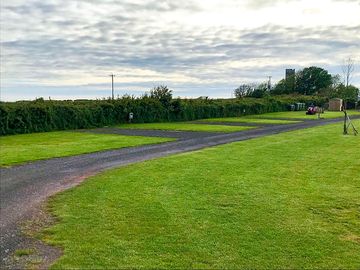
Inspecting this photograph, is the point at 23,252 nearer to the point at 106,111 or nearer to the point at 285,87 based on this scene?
the point at 106,111

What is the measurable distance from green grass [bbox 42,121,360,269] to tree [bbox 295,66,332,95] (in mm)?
85461

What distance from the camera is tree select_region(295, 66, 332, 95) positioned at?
309ft

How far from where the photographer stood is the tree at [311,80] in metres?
94.2

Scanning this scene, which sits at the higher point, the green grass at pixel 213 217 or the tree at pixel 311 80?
the tree at pixel 311 80

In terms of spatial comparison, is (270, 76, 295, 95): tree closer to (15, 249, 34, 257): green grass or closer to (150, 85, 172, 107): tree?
(150, 85, 172, 107): tree

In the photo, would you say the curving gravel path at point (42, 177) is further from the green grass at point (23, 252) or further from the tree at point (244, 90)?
the tree at point (244, 90)

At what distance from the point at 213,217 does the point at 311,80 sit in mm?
93849

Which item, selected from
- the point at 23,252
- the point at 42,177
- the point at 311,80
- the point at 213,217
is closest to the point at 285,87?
the point at 311,80

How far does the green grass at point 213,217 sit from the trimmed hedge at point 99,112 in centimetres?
1665

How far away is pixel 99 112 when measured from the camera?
3231 cm

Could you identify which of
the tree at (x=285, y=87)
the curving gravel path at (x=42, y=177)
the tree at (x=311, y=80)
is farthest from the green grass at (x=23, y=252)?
the tree at (x=311, y=80)

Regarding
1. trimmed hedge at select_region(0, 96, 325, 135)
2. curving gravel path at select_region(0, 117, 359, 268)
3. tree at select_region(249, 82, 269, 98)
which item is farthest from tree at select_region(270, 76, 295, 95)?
curving gravel path at select_region(0, 117, 359, 268)

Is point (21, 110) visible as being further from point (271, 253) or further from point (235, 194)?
point (271, 253)

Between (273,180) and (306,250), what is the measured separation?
4647 millimetres
